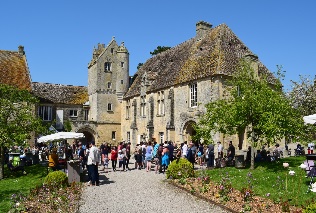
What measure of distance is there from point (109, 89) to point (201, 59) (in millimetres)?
16333

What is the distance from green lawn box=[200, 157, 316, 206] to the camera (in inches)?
483

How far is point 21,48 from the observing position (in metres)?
42.3

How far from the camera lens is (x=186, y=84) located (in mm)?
30953

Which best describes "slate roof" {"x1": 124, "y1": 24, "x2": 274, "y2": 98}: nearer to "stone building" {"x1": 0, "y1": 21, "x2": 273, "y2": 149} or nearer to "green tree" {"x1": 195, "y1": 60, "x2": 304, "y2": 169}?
"stone building" {"x1": 0, "y1": 21, "x2": 273, "y2": 149}

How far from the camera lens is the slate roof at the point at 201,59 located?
29.2m

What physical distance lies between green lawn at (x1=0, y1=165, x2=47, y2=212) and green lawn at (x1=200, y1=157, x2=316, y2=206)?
8.87 meters

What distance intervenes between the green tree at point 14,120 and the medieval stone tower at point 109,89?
71.5 feet

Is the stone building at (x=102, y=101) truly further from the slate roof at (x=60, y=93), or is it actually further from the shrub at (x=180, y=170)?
the shrub at (x=180, y=170)

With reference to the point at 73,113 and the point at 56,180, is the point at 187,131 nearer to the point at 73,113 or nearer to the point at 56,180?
the point at 56,180

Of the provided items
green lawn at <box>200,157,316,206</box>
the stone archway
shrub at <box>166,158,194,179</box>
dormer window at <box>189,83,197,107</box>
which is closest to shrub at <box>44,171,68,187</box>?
shrub at <box>166,158,194,179</box>

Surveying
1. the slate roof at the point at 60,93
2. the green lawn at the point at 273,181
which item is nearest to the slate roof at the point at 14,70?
the slate roof at the point at 60,93

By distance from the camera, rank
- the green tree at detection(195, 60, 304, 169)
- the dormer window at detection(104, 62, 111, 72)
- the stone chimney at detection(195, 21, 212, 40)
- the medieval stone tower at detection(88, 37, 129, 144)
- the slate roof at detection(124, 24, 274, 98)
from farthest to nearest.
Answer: the dormer window at detection(104, 62, 111, 72) < the medieval stone tower at detection(88, 37, 129, 144) < the stone chimney at detection(195, 21, 212, 40) < the slate roof at detection(124, 24, 274, 98) < the green tree at detection(195, 60, 304, 169)

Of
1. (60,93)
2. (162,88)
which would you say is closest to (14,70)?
(60,93)

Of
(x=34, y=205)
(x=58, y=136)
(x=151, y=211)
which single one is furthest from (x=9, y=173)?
(x=151, y=211)
